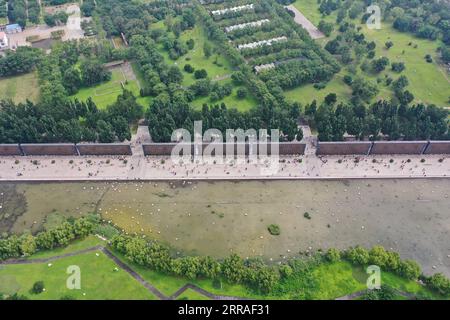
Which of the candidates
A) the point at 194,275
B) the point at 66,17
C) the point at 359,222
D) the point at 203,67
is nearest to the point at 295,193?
the point at 359,222

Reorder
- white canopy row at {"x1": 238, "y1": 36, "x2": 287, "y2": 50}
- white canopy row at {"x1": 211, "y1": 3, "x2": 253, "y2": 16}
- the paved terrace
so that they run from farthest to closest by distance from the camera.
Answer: white canopy row at {"x1": 211, "y1": 3, "x2": 253, "y2": 16}, white canopy row at {"x1": 238, "y1": 36, "x2": 287, "y2": 50}, the paved terrace

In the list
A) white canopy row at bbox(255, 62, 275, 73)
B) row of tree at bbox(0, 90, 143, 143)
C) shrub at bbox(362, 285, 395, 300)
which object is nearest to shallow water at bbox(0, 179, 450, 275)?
shrub at bbox(362, 285, 395, 300)

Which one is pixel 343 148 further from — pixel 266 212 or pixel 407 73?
pixel 407 73

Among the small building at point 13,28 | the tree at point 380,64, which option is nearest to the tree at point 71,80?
the small building at point 13,28

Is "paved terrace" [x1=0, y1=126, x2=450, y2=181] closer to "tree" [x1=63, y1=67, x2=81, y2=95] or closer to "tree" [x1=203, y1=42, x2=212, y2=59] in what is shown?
"tree" [x1=63, y1=67, x2=81, y2=95]

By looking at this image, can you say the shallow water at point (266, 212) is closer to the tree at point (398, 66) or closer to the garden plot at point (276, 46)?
the garden plot at point (276, 46)

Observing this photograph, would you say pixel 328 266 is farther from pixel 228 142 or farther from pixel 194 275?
pixel 228 142
